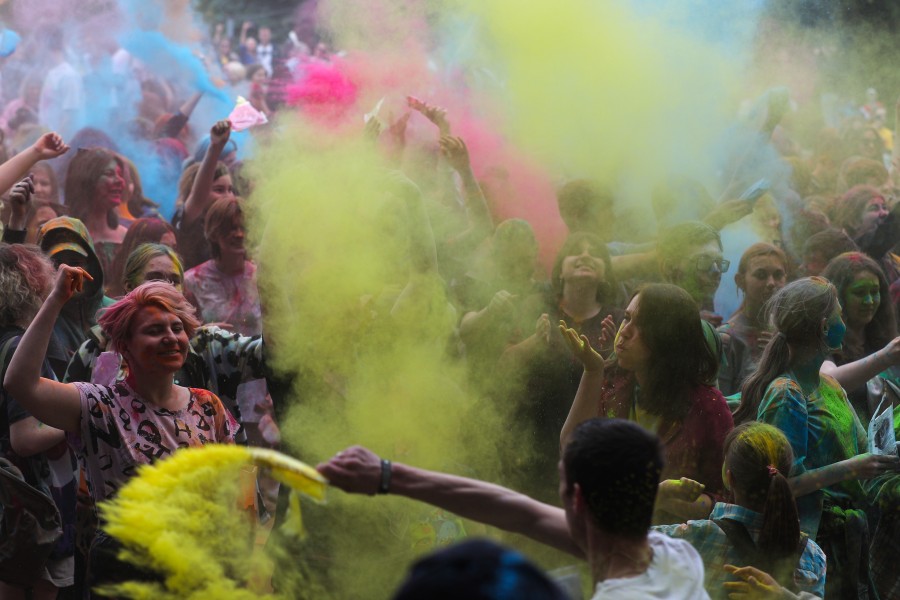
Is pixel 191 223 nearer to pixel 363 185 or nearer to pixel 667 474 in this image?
pixel 363 185

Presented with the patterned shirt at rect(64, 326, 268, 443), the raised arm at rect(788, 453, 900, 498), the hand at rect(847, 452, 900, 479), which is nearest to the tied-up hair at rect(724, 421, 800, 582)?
the raised arm at rect(788, 453, 900, 498)

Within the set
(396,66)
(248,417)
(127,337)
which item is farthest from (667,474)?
(396,66)

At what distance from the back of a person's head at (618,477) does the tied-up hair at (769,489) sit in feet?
3.22

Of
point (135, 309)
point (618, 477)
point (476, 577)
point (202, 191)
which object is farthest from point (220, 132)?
point (476, 577)

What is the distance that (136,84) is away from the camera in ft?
25.3

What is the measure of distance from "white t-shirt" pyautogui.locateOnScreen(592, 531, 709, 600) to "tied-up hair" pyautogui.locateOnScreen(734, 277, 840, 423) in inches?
66.3

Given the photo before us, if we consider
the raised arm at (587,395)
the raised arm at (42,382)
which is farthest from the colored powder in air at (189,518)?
the raised arm at (587,395)

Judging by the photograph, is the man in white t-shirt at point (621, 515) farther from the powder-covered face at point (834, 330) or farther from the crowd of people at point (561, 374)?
the powder-covered face at point (834, 330)

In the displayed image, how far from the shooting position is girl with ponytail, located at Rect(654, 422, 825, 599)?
2.90 m

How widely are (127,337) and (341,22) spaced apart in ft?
8.80

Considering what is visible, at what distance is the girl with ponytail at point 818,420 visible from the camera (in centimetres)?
350

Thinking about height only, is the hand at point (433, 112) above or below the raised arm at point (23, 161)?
above

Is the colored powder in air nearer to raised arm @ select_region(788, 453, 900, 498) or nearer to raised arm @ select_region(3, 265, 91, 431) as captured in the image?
raised arm @ select_region(3, 265, 91, 431)

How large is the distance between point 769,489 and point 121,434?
176cm
